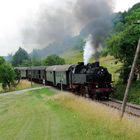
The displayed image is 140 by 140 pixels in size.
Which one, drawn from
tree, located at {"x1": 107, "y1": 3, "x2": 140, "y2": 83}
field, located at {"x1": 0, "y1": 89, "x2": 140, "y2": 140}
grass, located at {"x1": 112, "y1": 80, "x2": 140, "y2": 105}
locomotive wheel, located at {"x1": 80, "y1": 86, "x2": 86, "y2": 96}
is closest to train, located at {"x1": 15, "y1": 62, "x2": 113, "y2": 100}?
locomotive wheel, located at {"x1": 80, "y1": 86, "x2": 86, "y2": 96}

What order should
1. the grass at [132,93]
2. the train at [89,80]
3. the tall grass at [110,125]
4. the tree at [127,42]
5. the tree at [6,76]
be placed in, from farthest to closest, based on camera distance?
the tree at [6,76]
the tree at [127,42]
the train at [89,80]
the grass at [132,93]
the tall grass at [110,125]

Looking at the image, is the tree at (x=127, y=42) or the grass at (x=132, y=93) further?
the tree at (x=127, y=42)

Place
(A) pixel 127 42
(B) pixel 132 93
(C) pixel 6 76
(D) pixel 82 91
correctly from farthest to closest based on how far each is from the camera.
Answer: (C) pixel 6 76 → (D) pixel 82 91 → (A) pixel 127 42 → (B) pixel 132 93

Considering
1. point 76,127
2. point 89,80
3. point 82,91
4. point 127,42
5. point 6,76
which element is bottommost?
point 76,127

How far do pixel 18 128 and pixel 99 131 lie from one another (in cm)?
559

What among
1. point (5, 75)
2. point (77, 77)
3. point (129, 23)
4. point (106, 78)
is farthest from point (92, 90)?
point (5, 75)

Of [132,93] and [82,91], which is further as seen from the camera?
[82,91]

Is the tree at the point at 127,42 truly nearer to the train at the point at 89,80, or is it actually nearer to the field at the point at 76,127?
the train at the point at 89,80

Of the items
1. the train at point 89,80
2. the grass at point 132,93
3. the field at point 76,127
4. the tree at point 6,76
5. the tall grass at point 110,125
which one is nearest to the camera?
the tall grass at point 110,125

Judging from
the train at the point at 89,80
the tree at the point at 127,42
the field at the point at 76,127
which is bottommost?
the field at the point at 76,127

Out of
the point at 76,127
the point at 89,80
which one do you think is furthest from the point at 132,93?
the point at 76,127

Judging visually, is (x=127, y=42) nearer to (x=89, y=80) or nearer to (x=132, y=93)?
(x=89, y=80)

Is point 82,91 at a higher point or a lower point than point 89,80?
lower

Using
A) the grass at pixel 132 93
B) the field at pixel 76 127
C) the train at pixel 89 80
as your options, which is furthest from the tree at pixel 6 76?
the field at pixel 76 127
